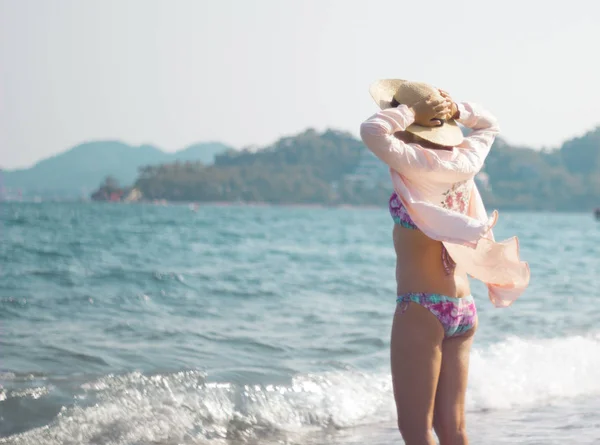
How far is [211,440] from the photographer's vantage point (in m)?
5.79

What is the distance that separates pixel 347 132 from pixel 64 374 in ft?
438

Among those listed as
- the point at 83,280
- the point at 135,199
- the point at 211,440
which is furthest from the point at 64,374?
the point at 135,199

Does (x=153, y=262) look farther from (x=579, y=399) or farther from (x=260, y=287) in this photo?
(x=579, y=399)

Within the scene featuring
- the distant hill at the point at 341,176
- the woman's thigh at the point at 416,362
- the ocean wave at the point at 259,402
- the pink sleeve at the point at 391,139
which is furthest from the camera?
the distant hill at the point at 341,176

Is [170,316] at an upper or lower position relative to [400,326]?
lower

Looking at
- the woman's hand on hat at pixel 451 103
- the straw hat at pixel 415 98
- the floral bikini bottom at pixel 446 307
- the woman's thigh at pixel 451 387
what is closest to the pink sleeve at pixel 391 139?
the straw hat at pixel 415 98

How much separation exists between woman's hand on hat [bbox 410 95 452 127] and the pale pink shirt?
75 mm

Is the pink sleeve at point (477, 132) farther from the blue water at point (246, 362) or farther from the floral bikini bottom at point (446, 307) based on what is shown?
the blue water at point (246, 362)

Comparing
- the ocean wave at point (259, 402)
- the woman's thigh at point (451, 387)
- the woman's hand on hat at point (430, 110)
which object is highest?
the woman's hand on hat at point (430, 110)

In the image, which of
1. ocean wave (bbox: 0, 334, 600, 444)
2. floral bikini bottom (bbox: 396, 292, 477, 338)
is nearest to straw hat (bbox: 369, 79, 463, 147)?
floral bikini bottom (bbox: 396, 292, 477, 338)

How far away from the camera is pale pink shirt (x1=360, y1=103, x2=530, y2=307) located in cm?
316

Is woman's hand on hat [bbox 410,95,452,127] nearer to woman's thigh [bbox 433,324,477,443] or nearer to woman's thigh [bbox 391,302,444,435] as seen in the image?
woman's thigh [bbox 391,302,444,435]

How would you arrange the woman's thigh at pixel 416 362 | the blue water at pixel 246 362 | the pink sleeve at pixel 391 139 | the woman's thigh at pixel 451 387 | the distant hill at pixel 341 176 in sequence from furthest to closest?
the distant hill at pixel 341 176, the blue water at pixel 246 362, the woman's thigh at pixel 451 387, the woman's thigh at pixel 416 362, the pink sleeve at pixel 391 139

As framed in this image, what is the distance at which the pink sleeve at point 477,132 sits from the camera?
3381mm
